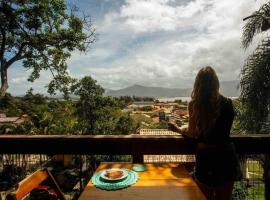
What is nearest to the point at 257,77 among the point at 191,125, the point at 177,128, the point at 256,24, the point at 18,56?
the point at 256,24

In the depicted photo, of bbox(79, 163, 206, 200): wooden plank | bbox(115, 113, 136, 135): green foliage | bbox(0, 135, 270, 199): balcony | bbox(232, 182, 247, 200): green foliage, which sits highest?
bbox(0, 135, 270, 199): balcony

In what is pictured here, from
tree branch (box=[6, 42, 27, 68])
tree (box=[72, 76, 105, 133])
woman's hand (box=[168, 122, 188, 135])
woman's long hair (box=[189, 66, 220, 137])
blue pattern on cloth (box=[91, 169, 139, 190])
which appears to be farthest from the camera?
tree (box=[72, 76, 105, 133])

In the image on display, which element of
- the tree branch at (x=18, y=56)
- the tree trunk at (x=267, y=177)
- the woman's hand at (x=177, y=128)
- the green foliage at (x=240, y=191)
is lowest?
the green foliage at (x=240, y=191)

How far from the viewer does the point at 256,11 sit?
5395mm

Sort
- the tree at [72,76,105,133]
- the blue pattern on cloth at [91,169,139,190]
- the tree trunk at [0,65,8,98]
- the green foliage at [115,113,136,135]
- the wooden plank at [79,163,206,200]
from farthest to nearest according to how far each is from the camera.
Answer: the tree at [72,76,105,133], the green foliage at [115,113,136,135], the tree trunk at [0,65,8,98], the blue pattern on cloth at [91,169,139,190], the wooden plank at [79,163,206,200]

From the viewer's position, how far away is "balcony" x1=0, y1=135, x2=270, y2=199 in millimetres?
2340

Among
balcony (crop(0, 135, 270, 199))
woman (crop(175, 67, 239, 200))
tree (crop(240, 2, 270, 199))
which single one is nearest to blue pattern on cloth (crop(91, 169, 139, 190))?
balcony (crop(0, 135, 270, 199))

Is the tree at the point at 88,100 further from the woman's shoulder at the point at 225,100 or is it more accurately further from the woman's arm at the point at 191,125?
the woman's shoulder at the point at 225,100

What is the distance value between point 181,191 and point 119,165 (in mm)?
676

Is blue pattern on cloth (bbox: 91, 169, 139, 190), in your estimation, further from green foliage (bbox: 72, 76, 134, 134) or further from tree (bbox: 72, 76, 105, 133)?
tree (bbox: 72, 76, 105, 133)

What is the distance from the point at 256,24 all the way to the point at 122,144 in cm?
452

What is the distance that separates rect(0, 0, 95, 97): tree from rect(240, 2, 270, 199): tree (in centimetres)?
621

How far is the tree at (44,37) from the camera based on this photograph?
10.1 m

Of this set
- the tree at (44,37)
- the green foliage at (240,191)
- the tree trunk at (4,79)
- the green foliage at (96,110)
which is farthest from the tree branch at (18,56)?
the green foliage at (96,110)
